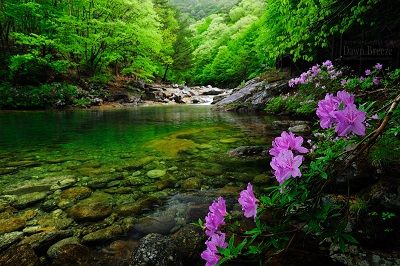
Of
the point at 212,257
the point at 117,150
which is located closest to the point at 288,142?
the point at 212,257

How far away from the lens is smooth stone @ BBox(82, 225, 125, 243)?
3088mm

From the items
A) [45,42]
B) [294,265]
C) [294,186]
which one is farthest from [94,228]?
[45,42]

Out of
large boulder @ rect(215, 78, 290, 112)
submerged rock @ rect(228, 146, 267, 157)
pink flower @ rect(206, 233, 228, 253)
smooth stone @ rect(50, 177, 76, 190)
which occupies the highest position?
large boulder @ rect(215, 78, 290, 112)

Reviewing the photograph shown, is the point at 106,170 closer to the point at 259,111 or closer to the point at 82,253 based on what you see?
the point at 82,253

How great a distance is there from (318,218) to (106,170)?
187 inches

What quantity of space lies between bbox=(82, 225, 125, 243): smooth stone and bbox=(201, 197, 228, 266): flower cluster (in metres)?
1.91

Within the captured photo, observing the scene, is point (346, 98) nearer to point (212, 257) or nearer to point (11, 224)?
point (212, 257)

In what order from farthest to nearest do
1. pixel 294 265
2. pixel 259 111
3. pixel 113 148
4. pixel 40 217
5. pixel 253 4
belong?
pixel 253 4 < pixel 259 111 < pixel 113 148 < pixel 40 217 < pixel 294 265

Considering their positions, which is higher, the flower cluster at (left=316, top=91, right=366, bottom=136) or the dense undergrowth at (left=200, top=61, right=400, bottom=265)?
the flower cluster at (left=316, top=91, right=366, bottom=136)

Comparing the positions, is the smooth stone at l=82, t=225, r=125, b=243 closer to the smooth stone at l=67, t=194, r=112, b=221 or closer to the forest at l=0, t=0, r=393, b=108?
the smooth stone at l=67, t=194, r=112, b=221

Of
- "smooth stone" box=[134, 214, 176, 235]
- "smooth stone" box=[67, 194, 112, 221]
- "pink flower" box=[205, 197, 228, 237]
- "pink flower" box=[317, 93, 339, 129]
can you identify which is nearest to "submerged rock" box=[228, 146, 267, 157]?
"smooth stone" box=[134, 214, 176, 235]

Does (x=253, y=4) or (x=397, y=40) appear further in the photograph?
(x=253, y=4)

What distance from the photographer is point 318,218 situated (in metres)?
1.36

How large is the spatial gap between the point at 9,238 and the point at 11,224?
0.36m
